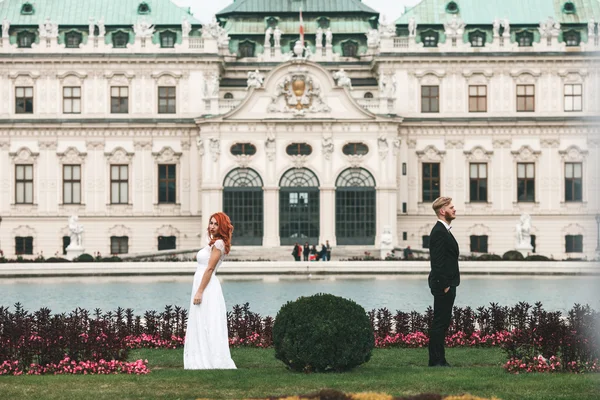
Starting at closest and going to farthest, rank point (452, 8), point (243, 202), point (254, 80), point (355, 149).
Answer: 1. point (254, 80)
2. point (243, 202)
3. point (355, 149)
4. point (452, 8)

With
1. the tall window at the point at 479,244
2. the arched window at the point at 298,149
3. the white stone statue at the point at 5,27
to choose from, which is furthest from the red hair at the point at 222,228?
the white stone statue at the point at 5,27

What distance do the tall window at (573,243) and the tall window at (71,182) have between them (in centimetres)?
2791

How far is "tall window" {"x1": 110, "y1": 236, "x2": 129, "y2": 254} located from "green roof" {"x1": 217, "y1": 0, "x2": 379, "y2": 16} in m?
15.2

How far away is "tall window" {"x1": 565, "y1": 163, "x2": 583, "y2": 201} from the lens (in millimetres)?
63188

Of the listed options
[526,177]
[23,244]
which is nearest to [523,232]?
[526,177]

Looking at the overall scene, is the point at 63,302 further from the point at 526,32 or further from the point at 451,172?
the point at 526,32

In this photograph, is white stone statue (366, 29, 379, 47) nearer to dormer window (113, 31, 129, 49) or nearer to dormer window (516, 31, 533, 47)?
dormer window (516, 31, 533, 47)

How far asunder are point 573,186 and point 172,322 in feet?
156

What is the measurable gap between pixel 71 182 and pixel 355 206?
16.5 metres

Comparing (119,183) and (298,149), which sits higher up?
(298,149)

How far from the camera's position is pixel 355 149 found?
60969 mm

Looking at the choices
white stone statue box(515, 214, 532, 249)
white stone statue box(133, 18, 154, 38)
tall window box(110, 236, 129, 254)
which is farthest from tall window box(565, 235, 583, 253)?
white stone statue box(133, 18, 154, 38)

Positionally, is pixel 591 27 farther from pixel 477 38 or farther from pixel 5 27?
pixel 5 27

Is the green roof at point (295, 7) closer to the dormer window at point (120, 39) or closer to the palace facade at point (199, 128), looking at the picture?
the palace facade at point (199, 128)
